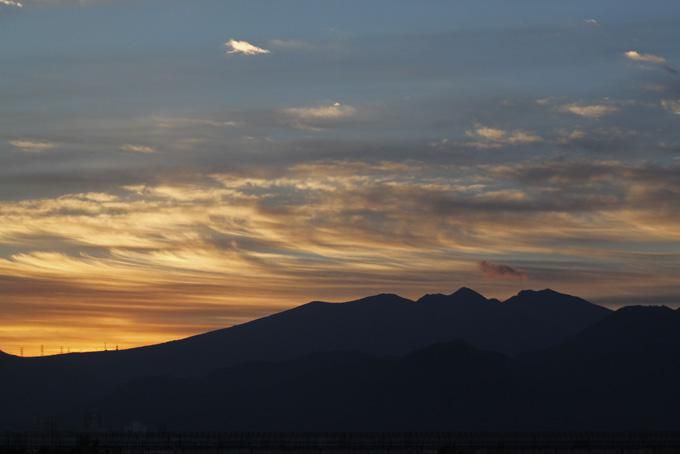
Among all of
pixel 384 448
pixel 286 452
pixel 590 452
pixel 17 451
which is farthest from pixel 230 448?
pixel 590 452

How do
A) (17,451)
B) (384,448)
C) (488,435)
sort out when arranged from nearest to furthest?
(17,451) < (384,448) < (488,435)

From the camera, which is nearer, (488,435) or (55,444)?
(55,444)

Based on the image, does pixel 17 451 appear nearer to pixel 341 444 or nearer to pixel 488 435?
pixel 341 444

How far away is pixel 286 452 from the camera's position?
149125 millimetres

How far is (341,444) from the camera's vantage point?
156500 millimetres

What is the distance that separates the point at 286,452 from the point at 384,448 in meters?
14.2

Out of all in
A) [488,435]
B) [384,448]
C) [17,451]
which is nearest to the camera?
[17,451]

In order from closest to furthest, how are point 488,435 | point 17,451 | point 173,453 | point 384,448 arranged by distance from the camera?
1. point 17,451
2. point 173,453
3. point 384,448
4. point 488,435

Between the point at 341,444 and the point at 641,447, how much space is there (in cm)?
4184

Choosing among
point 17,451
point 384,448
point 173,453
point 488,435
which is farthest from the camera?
point 488,435

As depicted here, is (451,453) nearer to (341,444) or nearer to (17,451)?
(341,444)

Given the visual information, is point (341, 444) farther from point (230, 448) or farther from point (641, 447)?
point (641, 447)

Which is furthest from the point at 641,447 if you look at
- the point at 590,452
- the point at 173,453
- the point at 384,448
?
the point at 173,453

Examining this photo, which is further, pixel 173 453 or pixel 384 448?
pixel 384 448
